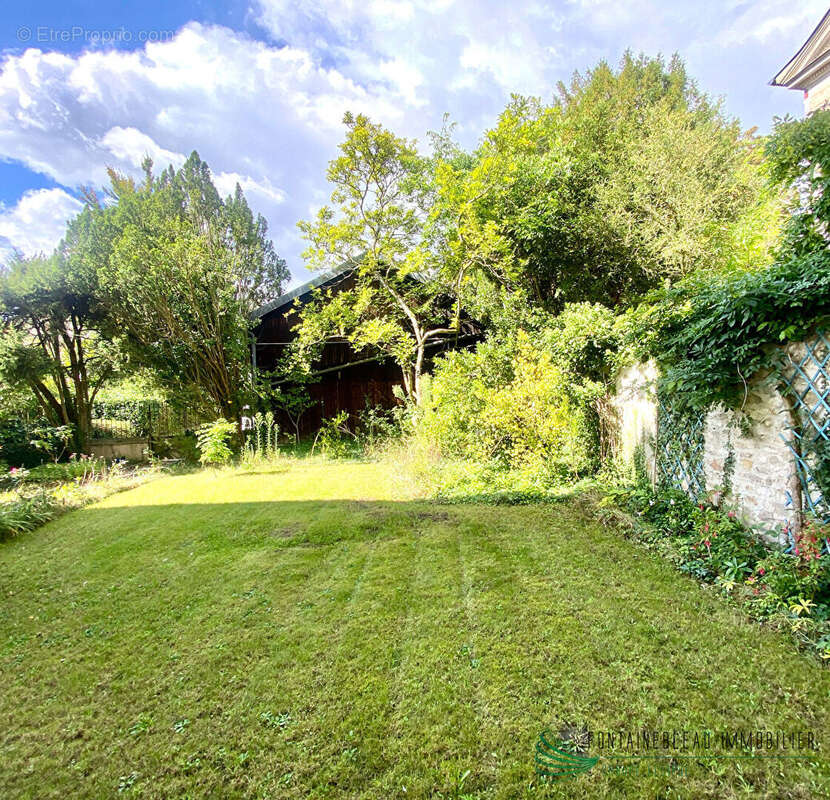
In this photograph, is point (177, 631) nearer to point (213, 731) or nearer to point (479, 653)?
point (213, 731)

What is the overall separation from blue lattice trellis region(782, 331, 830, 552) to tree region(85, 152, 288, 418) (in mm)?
9547

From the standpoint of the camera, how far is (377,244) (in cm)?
911

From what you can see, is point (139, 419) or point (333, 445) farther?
point (139, 419)

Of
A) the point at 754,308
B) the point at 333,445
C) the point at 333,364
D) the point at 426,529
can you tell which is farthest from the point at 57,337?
the point at 754,308

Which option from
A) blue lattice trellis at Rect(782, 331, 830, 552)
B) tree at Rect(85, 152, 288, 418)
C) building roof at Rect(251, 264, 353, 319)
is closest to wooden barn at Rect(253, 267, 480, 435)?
building roof at Rect(251, 264, 353, 319)

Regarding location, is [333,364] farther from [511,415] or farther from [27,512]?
[27,512]

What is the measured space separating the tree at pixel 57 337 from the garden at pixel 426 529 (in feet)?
0.22

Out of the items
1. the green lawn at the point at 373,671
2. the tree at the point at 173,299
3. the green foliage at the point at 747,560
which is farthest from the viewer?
the tree at the point at 173,299

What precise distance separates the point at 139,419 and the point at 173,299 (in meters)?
3.34

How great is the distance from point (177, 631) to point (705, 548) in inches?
150

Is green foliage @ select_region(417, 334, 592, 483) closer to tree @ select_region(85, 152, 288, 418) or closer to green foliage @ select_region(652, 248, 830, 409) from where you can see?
green foliage @ select_region(652, 248, 830, 409)

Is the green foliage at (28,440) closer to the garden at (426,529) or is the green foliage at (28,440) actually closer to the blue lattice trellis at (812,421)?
the garden at (426,529)

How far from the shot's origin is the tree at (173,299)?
808cm

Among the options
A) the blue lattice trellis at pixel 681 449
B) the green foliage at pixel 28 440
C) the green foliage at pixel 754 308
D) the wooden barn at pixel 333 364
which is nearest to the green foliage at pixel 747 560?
the blue lattice trellis at pixel 681 449
